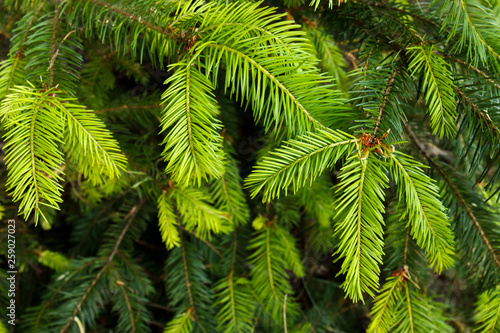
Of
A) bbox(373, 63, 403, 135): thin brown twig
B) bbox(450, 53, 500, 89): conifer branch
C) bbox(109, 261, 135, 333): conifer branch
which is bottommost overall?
bbox(109, 261, 135, 333): conifer branch

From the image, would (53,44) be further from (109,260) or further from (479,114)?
(479,114)

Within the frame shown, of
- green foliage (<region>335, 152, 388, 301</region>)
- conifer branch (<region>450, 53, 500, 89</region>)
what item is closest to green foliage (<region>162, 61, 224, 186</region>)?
green foliage (<region>335, 152, 388, 301</region>)

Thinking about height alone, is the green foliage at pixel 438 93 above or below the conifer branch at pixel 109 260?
above

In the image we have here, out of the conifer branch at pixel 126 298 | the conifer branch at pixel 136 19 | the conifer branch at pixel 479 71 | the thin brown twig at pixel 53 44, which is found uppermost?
the conifer branch at pixel 479 71

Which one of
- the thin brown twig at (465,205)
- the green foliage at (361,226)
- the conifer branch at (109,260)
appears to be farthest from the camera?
the conifer branch at (109,260)

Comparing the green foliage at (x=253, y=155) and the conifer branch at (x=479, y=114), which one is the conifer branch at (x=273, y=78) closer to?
the green foliage at (x=253, y=155)

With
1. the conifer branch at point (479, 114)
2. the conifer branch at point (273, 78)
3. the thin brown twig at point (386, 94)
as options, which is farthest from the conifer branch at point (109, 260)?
the conifer branch at point (479, 114)

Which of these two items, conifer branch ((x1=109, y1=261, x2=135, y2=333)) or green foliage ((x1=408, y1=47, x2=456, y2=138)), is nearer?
green foliage ((x1=408, y1=47, x2=456, y2=138))

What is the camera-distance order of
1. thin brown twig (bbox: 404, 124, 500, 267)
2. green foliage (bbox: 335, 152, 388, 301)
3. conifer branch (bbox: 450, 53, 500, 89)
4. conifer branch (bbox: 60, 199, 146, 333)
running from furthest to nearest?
conifer branch (bbox: 60, 199, 146, 333) → thin brown twig (bbox: 404, 124, 500, 267) → conifer branch (bbox: 450, 53, 500, 89) → green foliage (bbox: 335, 152, 388, 301)

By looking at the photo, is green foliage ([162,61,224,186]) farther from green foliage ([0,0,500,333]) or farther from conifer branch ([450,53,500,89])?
conifer branch ([450,53,500,89])

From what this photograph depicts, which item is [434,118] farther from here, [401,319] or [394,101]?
[401,319]

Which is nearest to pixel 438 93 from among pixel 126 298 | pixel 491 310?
pixel 491 310

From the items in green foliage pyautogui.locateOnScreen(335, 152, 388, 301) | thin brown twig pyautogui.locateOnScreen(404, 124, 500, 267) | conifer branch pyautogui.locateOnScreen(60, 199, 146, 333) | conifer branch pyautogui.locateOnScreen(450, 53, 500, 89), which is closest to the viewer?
green foliage pyautogui.locateOnScreen(335, 152, 388, 301)

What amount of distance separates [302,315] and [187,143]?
0.82 metres
